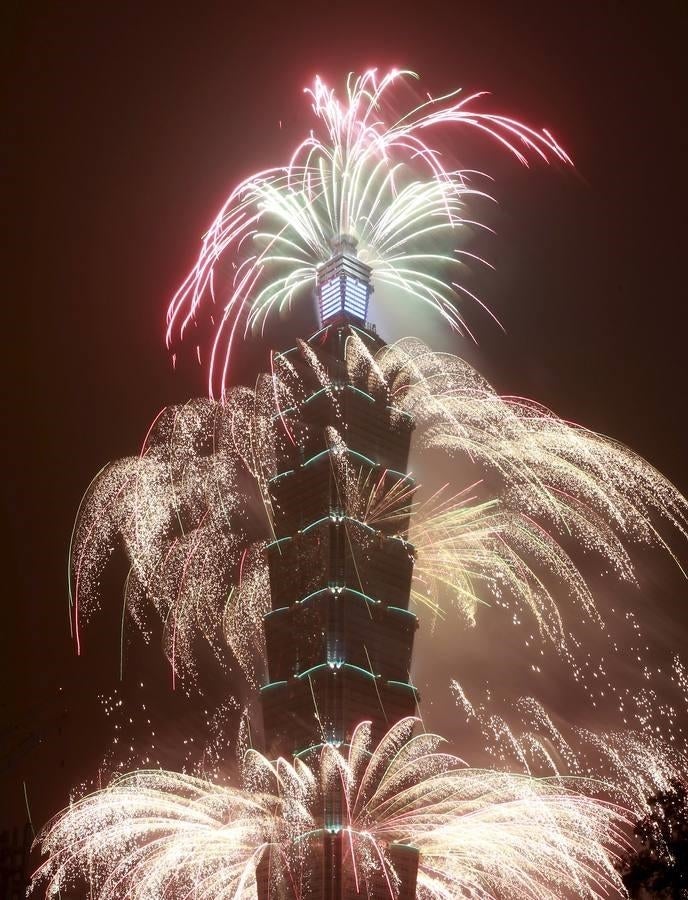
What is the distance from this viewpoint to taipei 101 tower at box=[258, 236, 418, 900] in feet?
360

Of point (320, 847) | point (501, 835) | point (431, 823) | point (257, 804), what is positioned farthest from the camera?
point (320, 847)

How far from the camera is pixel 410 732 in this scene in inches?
4390

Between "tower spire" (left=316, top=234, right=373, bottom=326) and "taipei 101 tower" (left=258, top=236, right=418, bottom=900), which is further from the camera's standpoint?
"tower spire" (left=316, top=234, right=373, bottom=326)

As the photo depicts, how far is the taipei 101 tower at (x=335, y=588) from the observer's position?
109625mm

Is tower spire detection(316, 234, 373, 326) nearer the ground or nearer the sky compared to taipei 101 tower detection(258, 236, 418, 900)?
nearer the sky

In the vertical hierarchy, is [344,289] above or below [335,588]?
above

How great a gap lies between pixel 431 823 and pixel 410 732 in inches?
1654

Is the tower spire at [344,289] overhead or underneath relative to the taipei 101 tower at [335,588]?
overhead

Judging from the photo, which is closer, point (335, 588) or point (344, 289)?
point (335, 588)

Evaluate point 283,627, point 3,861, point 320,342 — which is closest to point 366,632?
point 283,627

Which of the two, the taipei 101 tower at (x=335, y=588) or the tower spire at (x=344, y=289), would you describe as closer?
the taipei 101 tower at (x=335, y=588)

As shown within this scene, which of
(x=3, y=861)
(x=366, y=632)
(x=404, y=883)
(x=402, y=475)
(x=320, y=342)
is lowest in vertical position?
(x=404, y=883)

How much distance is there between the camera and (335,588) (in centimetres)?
11494

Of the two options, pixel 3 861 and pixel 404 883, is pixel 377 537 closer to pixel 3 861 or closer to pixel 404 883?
pixel 404 883
